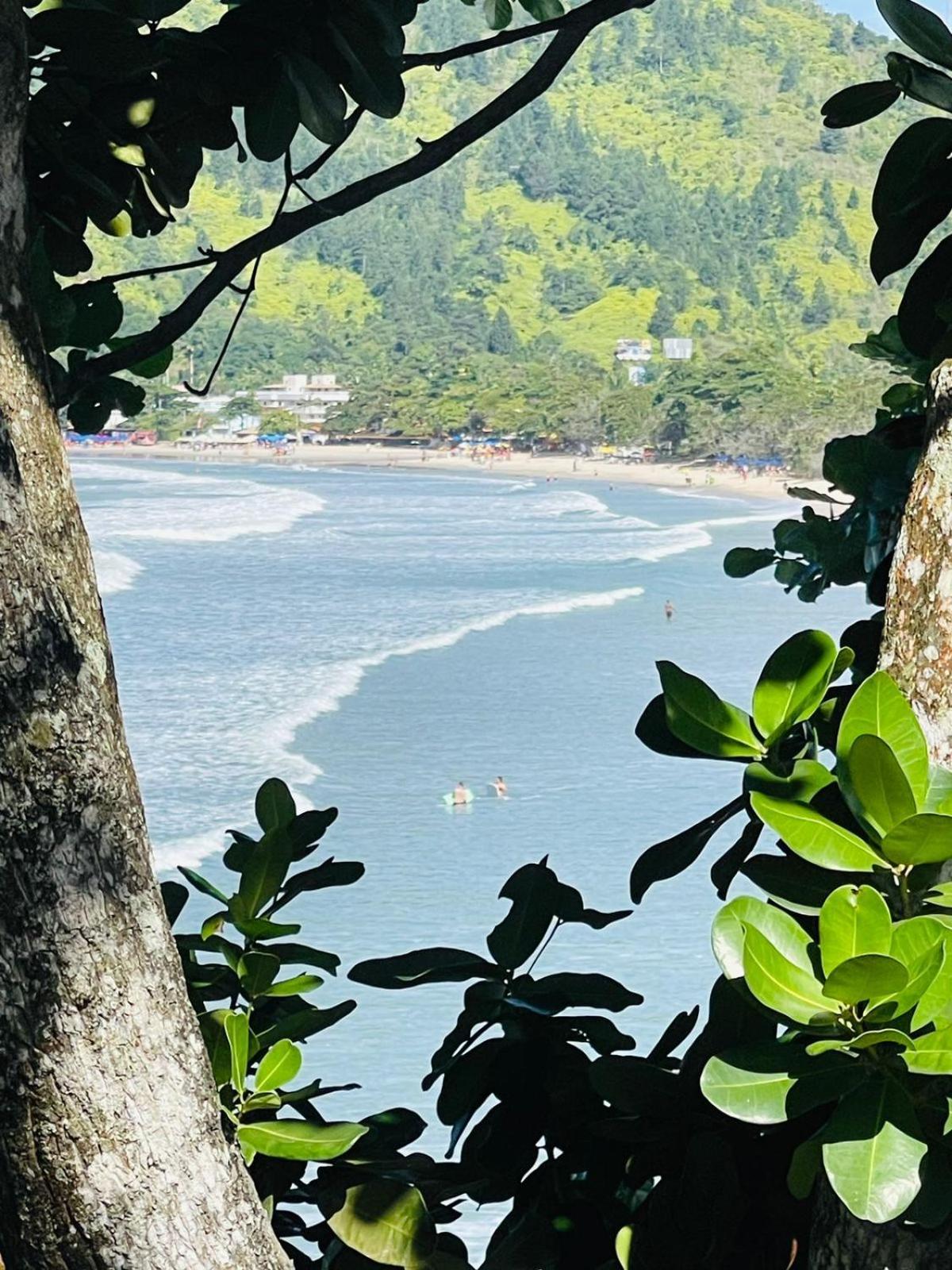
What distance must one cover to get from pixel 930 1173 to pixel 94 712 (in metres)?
0.39

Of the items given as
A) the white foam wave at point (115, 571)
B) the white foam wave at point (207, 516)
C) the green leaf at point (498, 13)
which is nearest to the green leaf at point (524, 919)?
the green leaf at point (498, 13)

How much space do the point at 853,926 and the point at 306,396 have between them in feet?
175

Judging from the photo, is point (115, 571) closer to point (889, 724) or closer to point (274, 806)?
point (274, 806)

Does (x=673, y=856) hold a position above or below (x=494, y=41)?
below

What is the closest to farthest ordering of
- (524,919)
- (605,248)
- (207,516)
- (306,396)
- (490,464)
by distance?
(524,919), (207,516), (490,464), (306,396), (605,248)

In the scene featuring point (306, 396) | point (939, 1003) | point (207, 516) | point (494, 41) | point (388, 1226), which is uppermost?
point (494, 41)

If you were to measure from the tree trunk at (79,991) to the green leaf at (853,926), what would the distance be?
29 cm

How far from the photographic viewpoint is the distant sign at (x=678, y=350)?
53281 mm

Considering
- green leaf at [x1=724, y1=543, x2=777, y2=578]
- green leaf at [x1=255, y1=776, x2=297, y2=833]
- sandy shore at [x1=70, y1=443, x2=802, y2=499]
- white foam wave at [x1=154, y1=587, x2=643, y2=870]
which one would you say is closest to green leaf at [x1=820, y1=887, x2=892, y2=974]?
green leaf at [x1=255, y1=776, x2=297, y2=833]

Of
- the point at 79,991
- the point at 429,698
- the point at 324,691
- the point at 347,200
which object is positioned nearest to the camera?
the point at 79,991

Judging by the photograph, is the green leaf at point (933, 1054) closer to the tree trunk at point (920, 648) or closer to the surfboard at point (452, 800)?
the tree trunk at point (920, 648)

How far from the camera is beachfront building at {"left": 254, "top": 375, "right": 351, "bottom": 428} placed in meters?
51.3

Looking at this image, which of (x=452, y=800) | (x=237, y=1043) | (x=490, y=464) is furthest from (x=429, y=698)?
(x=490, y=464)

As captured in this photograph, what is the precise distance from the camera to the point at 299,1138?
804 mm
